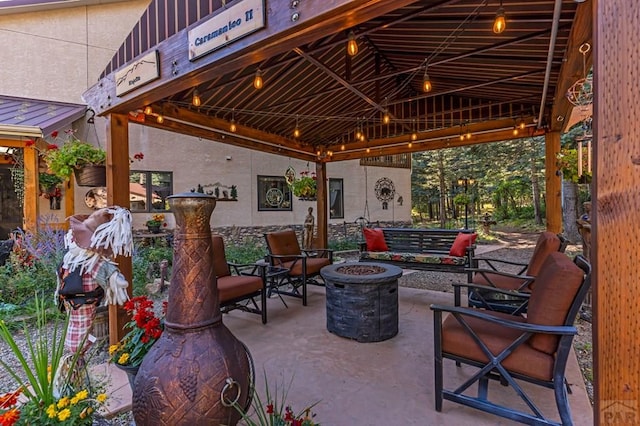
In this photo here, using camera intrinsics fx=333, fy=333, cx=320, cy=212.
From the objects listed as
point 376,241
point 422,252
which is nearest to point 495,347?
point 422,252

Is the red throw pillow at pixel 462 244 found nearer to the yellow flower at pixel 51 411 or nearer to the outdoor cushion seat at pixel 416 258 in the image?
the outdoor cushion seat at pixel 416 258

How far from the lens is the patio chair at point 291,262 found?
4633 mm

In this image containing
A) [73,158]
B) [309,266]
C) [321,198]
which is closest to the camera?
[73,158]

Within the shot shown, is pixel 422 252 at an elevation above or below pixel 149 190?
below

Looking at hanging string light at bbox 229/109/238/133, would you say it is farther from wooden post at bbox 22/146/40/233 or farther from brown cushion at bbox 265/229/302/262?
wooden post at bbox 22/146/40/233

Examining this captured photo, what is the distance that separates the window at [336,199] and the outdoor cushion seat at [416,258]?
496 centimetres

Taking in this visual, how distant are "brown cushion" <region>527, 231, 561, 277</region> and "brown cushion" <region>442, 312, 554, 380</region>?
4.33 feet

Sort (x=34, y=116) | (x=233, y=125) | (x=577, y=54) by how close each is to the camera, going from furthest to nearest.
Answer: (x=34, y=116) → (x=233, y=125) → (x=577, y=54)

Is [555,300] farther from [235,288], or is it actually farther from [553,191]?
[553,191]

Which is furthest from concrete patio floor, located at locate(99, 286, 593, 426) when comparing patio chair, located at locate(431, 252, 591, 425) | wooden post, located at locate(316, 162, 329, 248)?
wooden post, located at locate(316, 162, 329, 248)

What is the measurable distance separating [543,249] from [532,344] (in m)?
1.70

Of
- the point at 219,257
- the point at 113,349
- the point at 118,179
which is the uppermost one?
the point at 118,179

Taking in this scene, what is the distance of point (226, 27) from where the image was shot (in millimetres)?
2090

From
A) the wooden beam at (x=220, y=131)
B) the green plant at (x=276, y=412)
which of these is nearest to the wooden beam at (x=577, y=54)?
the green plant at (x=276, y=412)
